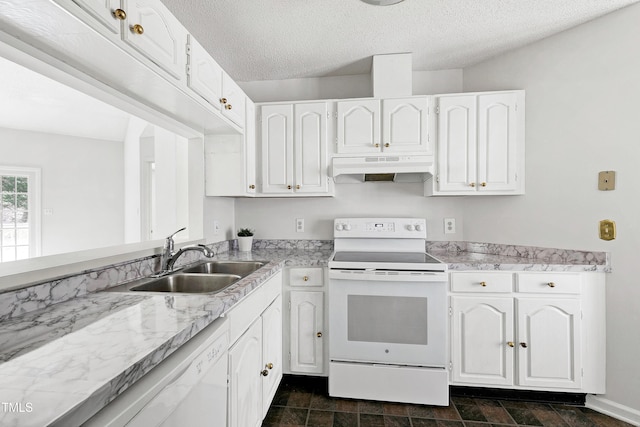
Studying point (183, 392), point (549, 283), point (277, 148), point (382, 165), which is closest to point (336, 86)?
point (277, 148)

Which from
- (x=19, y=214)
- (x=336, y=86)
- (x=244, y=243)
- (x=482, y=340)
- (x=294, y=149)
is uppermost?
(x=336, y=86)

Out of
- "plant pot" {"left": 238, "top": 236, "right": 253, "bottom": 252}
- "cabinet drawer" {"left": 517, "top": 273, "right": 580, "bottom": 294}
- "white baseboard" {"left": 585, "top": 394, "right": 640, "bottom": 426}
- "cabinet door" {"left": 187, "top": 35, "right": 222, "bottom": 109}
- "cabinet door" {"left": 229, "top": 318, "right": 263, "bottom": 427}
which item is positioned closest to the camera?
"cabinet door" {"left": 229, "top": 318, "right": 263, "bottom": 427}

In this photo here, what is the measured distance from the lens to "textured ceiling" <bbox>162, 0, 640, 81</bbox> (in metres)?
1.65

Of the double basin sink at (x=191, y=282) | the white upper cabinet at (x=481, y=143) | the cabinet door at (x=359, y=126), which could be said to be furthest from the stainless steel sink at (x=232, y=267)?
the white upper cabinet at (x=481, y=143)

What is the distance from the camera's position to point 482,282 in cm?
181

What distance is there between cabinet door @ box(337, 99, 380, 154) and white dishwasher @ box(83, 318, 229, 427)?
5.30 ft

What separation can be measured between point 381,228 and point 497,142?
42.1 inches

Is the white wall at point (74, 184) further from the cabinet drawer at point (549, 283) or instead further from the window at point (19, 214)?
the cabinet drawer at point (549, 283)

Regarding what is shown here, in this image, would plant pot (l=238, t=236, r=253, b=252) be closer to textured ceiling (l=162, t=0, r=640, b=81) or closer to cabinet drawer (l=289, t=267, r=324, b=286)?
cabinet drawer (l=289, t=267, r=324, b=286)

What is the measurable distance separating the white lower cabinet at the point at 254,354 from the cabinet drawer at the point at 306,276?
5.9 inches

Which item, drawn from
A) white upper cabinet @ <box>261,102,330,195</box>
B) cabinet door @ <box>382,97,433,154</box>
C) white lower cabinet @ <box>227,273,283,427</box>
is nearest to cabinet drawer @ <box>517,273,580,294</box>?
cabinet door @ <box>382,97,433,154</box>

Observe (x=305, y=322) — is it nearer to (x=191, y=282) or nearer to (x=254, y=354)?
(x=254, y=354)

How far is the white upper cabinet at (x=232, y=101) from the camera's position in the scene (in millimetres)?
1694

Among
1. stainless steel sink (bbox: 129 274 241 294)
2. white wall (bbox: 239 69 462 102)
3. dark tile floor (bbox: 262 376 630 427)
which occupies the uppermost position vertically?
white wall (bbox: 239 69 462 102)
